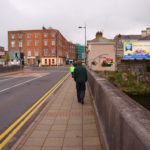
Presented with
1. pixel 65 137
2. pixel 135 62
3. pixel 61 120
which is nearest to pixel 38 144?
pixel 65 137

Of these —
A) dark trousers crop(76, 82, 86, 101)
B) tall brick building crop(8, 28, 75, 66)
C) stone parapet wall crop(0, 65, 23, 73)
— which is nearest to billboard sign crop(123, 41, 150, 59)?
stone parapet wall crop(0, 65, 23, 73)

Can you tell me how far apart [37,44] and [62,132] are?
398 ft

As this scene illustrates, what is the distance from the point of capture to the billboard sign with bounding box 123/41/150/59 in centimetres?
6869

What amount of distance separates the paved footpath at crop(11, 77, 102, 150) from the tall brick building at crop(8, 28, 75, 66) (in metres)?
112

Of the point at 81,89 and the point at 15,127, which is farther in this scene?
the point at 81,89

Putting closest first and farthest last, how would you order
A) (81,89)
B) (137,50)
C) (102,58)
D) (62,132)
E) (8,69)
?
1. (62,132)
2. (81,89)
3. (102,58)
4. (8,69)
5. (137,50)

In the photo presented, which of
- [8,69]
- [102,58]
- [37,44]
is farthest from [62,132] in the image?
[37,44]

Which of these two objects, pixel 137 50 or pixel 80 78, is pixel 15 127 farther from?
pixel 137 50

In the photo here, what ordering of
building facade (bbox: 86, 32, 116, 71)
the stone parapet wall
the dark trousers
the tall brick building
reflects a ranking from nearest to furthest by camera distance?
the dark trousers, building facade (bbox: 86, 32, 116, 71), the stone parapet wall, the tall brick building

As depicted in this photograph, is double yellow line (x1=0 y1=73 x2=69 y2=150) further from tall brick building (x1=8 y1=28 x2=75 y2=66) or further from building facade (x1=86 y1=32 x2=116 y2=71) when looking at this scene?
tall brick building (x1=8 y1=28 x2=75 y2=66)

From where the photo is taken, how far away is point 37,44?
422 feet

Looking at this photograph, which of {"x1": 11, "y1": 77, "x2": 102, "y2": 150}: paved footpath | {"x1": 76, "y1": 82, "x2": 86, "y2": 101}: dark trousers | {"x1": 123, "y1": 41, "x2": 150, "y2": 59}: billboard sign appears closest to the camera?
{"x1": 11, "y1": 77, "x2": 102, "y2": 150}: paved footpath

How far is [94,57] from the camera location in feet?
150

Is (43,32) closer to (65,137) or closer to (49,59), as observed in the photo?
(49,59)
